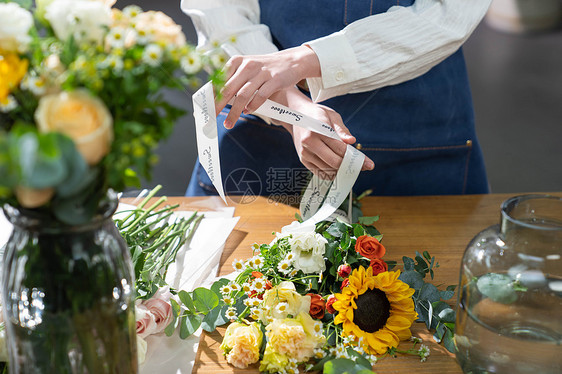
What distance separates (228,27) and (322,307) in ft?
2.71

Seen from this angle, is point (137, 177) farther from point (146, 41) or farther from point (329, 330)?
point (329, 330)

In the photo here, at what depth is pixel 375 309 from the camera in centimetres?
94

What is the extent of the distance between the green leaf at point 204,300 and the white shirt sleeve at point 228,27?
715 mm

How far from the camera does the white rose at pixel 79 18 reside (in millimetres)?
585

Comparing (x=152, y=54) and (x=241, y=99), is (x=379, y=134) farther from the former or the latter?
(x=152, y=54)

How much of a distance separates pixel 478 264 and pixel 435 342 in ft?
0.63

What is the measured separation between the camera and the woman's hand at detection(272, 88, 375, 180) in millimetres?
1311

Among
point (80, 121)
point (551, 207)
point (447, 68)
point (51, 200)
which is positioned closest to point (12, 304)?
point (51, 200)

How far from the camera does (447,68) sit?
1.59m

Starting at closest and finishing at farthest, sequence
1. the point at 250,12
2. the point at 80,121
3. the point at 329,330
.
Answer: the point at 80,121 < the point at 329,330 < the point at 250,12

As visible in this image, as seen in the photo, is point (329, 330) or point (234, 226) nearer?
point (329, 330)

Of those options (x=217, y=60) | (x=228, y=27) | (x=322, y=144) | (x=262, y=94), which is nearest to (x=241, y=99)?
(x=262, y=94)

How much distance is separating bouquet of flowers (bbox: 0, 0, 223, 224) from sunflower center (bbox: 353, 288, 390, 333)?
0.45 meters

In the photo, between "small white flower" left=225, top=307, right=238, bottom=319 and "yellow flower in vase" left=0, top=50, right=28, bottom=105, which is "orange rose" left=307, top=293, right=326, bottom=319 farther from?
"yellow flower in vase" left=0, top=50, right=28, bottom=105
